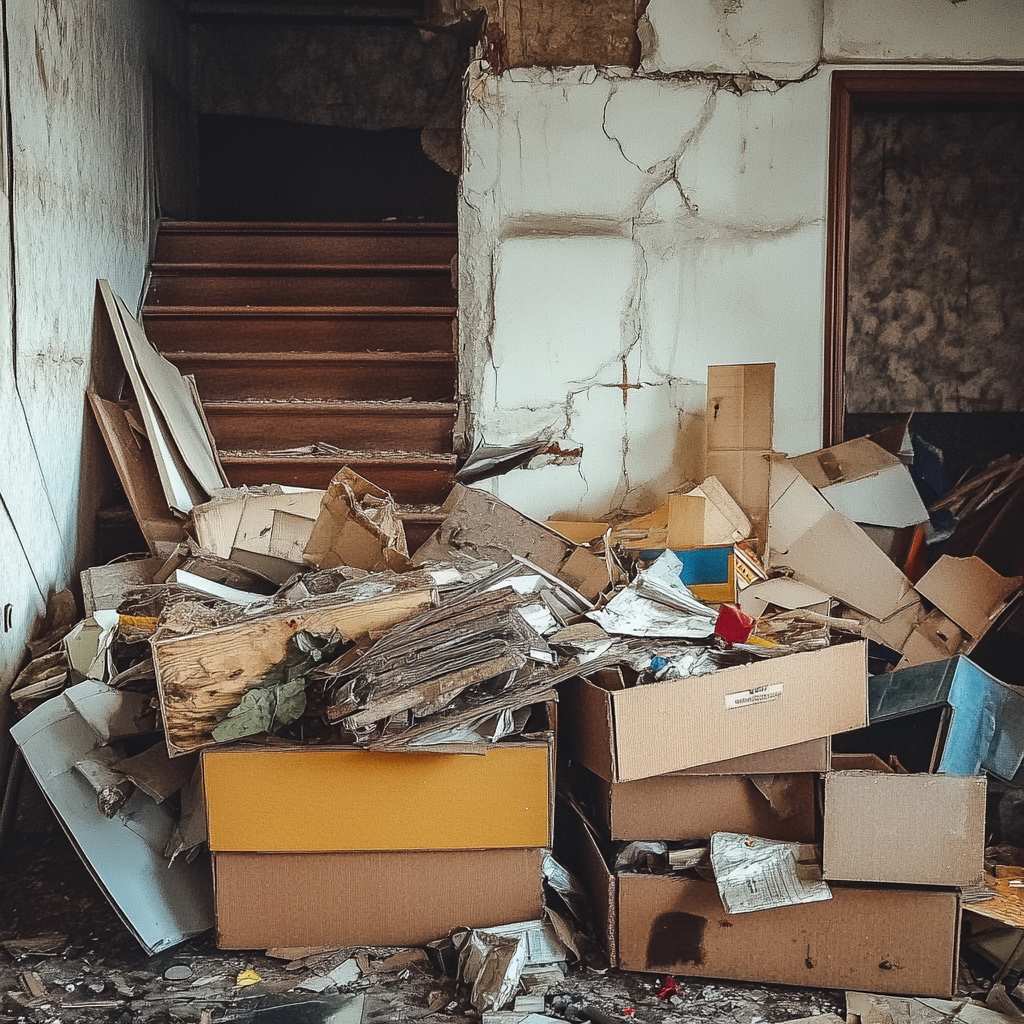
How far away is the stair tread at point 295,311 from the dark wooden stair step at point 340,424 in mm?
470

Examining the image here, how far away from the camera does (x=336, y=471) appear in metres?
3.59

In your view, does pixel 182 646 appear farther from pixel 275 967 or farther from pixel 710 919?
pixel 710 919

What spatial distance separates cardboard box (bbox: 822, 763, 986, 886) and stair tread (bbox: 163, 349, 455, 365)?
237 cm

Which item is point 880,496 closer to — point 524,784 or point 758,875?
point 758,875

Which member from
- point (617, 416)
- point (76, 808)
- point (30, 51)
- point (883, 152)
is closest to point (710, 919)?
point (76, 808)

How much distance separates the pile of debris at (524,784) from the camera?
1.94 meters

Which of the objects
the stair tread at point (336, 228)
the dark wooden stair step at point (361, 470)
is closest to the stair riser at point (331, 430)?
the dark wooden stair step at point (361, 470)

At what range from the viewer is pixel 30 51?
2.79m

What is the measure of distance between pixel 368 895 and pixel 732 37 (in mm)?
2863

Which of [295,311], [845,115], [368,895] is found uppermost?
[845,115]

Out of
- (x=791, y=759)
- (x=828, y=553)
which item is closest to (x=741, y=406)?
(x=828, y=553)

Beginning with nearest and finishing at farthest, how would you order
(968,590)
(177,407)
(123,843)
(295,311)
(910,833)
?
1. (910,833)
2. (123,843)
3. (968,590)
4. (177,407)
5. (295,311)

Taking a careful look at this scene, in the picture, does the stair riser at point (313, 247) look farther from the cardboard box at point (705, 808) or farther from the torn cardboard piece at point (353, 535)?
the cardboard box at point (705, 808)

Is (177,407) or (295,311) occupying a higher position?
(295,311)
